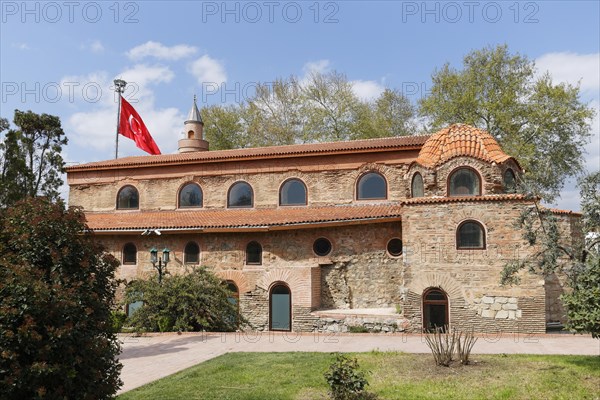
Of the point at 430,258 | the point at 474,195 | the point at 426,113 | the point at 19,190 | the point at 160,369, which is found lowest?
the point at 160,369

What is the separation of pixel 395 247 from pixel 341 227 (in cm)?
219

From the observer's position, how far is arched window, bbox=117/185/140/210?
23.2 meters

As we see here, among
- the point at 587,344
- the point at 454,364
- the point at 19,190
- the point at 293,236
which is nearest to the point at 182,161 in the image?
the point at 293,236

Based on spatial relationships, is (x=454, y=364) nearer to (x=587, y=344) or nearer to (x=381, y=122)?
(x=587, y=344)

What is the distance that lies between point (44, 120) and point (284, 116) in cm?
1769

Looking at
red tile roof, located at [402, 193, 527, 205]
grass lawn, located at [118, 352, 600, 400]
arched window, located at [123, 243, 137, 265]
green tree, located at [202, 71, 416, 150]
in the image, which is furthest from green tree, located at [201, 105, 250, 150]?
grass lawn, located at [118, 352, 600, 400]

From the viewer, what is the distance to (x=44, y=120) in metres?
33.5

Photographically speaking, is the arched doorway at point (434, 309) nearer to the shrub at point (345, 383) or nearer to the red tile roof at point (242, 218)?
the red tile roof at point (242, 218)

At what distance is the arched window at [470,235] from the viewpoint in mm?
15086

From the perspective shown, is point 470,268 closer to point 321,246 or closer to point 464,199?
point 464,199

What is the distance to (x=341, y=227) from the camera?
18.2m

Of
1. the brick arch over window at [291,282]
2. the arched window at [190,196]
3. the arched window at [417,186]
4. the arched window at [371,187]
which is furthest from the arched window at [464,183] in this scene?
the arched window at [190,196]

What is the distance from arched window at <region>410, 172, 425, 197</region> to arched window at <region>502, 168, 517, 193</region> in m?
2.77

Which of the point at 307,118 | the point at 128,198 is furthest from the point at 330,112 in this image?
the point at 128,198
